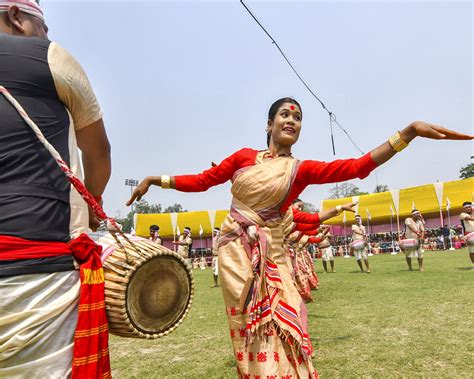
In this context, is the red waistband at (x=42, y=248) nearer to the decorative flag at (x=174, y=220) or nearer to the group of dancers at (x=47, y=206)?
the group of dancers at (x=47, y=206)

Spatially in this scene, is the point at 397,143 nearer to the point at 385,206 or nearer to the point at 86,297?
the point at 86,297

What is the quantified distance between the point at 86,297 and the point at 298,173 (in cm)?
179

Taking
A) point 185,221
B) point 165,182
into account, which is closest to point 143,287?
point 165,182

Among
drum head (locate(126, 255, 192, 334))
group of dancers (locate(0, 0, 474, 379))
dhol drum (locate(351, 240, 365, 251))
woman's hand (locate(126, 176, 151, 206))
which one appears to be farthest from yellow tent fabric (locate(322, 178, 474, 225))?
group of dancers (locate(0, 0, 474, 379))

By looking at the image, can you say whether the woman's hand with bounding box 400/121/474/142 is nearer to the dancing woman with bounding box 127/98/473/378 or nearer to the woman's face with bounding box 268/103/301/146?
the dancing woman with bounding box 127/98/473/378

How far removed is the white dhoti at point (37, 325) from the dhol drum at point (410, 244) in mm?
13920

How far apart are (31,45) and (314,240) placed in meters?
7.85

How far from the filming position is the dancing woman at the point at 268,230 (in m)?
2.47

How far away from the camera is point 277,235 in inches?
115

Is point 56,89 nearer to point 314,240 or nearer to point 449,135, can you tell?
point 449,135

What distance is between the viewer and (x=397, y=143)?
2.28 metres

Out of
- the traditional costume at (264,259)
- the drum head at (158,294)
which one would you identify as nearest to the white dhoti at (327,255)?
the traditional costume at (264,259)

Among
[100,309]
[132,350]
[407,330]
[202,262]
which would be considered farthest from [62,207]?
[202,262]

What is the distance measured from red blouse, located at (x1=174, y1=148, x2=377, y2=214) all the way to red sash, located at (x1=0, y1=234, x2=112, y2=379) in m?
1.59
